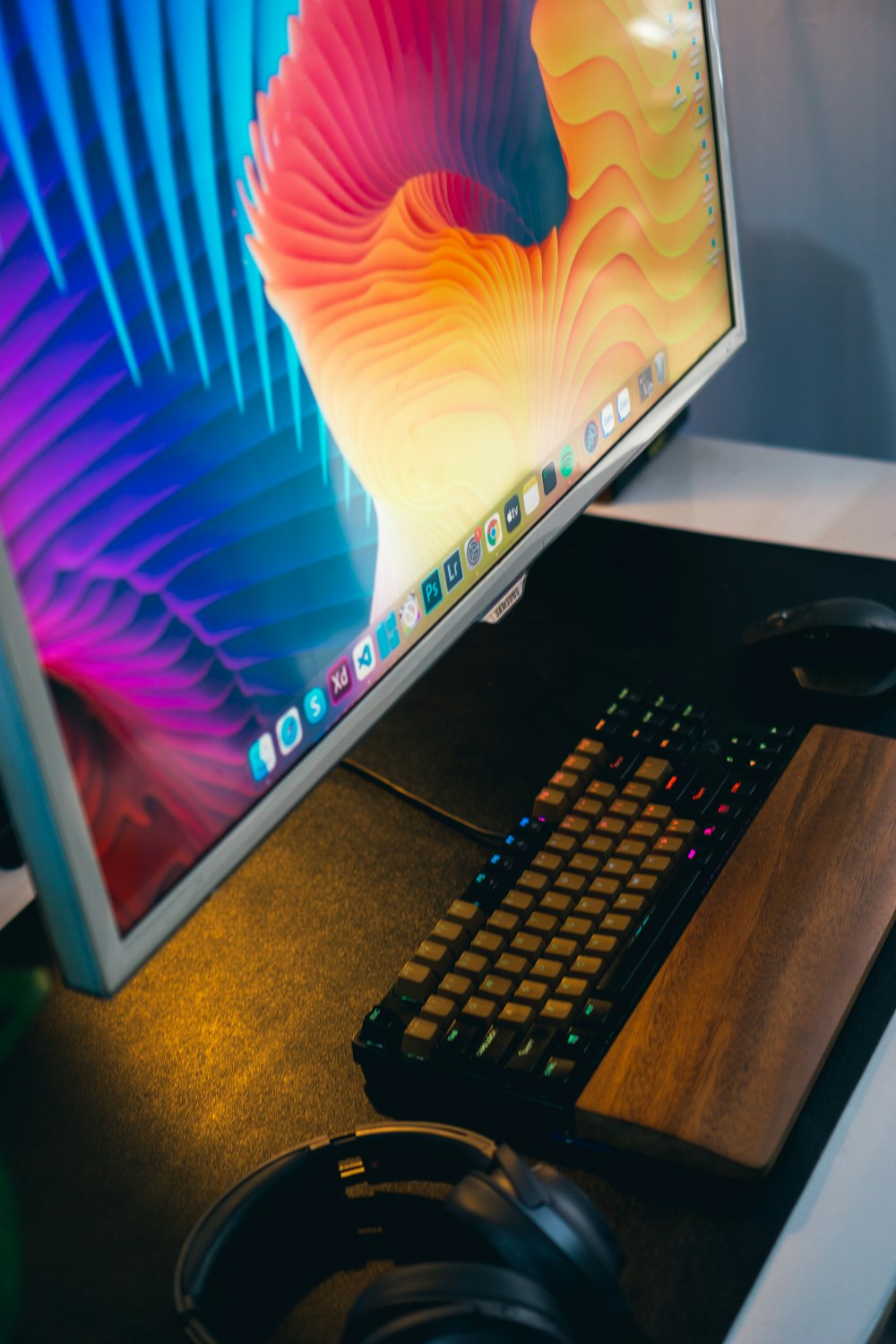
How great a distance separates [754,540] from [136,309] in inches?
25.8

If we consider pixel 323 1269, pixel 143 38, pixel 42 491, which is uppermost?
pixel 143 38

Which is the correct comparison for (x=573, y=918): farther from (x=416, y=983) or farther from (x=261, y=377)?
(x=261, y=377)

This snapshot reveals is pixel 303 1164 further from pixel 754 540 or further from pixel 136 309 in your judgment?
pixel 754 540

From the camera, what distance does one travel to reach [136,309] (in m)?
0.52

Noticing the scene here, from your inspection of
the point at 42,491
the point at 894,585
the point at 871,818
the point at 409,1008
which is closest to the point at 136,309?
the point at 42,491

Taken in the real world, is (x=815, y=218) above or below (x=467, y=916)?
above

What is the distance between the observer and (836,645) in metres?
0.90

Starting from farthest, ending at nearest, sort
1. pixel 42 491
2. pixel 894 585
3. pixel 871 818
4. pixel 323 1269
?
1. pixel 894 585
2. pixel 871 818
3. pixel 323 1269
4. pixel 42 491

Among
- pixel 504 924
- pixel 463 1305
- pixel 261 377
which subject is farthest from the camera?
pixel 504 924

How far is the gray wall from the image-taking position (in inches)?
46.2

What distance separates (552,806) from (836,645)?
0.83 feet

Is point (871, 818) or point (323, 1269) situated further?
point (871, 818)

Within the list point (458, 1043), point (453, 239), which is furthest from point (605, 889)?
point (453, 239)

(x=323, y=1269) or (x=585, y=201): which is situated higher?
(x=585, y=201)
